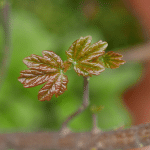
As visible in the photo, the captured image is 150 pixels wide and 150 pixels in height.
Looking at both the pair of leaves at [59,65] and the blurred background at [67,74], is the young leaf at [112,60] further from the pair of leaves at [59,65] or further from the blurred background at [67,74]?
the blurred background at [67,74]

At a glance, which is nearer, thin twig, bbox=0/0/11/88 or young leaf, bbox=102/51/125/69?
young leaf, bbox=102/51/125/69

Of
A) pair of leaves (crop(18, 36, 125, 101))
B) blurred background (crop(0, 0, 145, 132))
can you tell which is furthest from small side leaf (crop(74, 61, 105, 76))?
blurred background (crop(0, 0, 145, 132))

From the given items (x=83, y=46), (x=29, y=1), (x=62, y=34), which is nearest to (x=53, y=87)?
(x=83, y=46)

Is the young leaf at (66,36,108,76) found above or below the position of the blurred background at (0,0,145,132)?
below

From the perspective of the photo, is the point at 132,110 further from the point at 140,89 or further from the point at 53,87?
the point at 53,87

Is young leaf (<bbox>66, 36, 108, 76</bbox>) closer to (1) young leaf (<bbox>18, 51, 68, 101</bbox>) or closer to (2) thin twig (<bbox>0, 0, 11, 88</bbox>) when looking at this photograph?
(1) young leaf (<bbox>18, 51, 68, 101</bbox>)

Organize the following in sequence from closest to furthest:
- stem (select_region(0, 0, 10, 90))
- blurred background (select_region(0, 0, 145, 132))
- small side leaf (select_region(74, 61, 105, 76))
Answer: small side leaf (select_region(74, 61, 105, 76)), stem (select_region(0, 0, 10, 90)), blurred background (select_region(0, 0, 145, 132))
